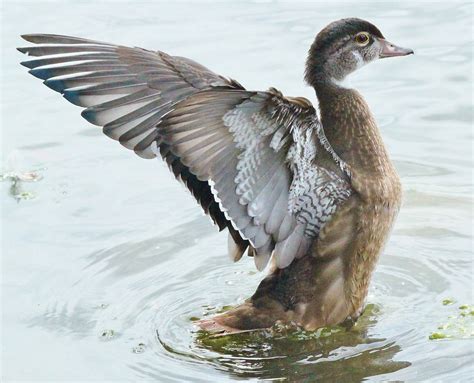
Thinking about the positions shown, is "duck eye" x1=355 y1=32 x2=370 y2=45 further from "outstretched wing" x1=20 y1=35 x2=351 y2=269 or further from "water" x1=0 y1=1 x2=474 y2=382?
"water" x1=0 y1=1 x2=474 y2=382

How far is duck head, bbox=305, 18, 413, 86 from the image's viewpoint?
6.70m

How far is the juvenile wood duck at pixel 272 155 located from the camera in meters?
5.91

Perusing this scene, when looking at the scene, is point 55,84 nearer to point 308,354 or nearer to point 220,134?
point 220,134

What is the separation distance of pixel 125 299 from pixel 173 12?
14.8ft

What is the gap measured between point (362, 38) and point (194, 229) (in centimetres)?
165

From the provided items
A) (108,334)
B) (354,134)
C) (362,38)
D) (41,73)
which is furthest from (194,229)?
(41,73)

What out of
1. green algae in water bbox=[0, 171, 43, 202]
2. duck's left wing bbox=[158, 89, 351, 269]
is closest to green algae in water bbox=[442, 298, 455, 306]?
duck's left wing bbox=[158, 89, 351, 269]

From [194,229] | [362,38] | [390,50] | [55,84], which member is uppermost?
[55,84]

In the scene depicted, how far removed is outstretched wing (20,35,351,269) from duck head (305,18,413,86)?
627 mm

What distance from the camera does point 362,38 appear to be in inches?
270

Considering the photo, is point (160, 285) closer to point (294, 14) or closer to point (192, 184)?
point (192, 184)

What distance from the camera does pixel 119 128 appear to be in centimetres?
629

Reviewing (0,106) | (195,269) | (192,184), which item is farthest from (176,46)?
(192,184)

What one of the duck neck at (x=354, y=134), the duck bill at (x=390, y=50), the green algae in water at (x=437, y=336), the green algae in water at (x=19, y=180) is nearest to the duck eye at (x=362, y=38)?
the duck bill at (x=390, y=50)
